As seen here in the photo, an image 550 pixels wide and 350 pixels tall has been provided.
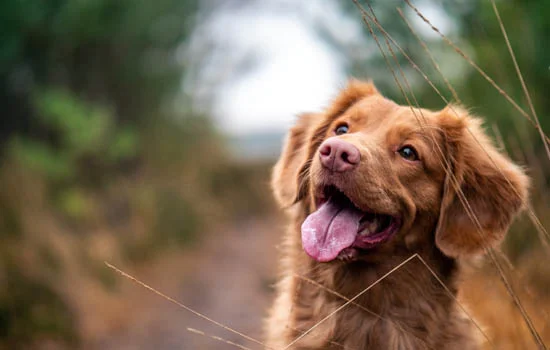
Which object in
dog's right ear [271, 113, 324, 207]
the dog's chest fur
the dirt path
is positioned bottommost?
the dirt path

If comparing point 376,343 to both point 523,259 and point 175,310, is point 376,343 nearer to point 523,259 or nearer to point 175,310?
point 523,259

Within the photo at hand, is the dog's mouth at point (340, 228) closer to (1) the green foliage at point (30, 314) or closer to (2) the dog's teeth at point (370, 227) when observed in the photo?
(2) the dog's teeth at point (370, 227)

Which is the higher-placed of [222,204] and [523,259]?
[523,259]

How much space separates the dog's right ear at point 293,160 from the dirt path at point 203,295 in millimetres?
2133

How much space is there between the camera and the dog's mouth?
254cm

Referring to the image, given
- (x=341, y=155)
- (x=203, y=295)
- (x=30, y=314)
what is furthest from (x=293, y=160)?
(x=203, y=295)

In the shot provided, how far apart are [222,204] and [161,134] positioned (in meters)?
2.40

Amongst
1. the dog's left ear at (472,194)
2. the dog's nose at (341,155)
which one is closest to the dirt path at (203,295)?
the dog's left ear at (472,194)

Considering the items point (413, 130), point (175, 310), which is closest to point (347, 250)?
point (413, 130)

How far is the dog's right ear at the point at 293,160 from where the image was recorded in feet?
10.3

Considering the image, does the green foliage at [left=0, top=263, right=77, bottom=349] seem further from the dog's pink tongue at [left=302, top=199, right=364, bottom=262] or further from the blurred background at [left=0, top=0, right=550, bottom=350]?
the dog's pink tongue at [left=302, top=199, right=364, bottom=262]

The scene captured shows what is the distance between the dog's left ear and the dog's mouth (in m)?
0.30

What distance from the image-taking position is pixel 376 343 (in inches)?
111

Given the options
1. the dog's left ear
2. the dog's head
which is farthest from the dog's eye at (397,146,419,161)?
the dog's left ear
